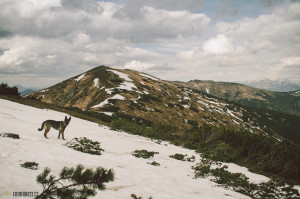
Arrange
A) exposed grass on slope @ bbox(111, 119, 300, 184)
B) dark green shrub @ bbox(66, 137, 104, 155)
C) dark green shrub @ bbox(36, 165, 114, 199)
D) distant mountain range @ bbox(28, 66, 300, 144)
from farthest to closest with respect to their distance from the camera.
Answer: distant mountain range @ bbox(28, 66, 300, 144), exposed grass on slope @ bbox(111, 119, 300, 184), dark green shrub @ bbox(66, 137, 104, 155), dark green shrub @ bbox(36, 165, 114, 199)

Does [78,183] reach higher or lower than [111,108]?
higher

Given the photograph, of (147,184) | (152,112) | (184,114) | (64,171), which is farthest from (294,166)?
(184,114)

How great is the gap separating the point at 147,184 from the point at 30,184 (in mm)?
4181

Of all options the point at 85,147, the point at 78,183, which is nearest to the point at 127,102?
the point at 85,147

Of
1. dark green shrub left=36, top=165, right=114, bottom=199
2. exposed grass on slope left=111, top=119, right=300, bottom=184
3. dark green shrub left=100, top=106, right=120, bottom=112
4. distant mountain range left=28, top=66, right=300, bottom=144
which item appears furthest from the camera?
distant mountain range left=28, top=66, right=300, bottom=144

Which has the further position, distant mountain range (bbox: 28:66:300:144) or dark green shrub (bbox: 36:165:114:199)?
distant mountain range (bbox: 28:66:300:144)

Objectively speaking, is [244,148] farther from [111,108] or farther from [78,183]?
[111,108]

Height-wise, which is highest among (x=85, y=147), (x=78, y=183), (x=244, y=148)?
(x=78, y=183)

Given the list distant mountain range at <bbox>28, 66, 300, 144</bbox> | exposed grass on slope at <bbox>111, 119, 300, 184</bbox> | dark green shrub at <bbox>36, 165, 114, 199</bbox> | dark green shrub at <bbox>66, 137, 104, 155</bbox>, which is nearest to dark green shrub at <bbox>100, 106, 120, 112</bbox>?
distant mountain range at <bbox>28, 66, 300, 144</bbox>

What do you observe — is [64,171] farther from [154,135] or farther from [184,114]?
[184,114]

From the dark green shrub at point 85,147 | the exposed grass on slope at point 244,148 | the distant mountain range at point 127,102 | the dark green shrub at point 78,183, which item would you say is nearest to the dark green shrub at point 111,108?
the distant mountain range at point 127,102

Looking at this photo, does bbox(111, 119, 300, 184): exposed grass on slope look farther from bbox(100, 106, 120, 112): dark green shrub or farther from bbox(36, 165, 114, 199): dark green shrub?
bbox(100, 106, 120, 112): dark green shrub

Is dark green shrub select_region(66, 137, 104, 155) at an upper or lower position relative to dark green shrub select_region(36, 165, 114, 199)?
lower

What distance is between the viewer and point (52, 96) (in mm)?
95125
